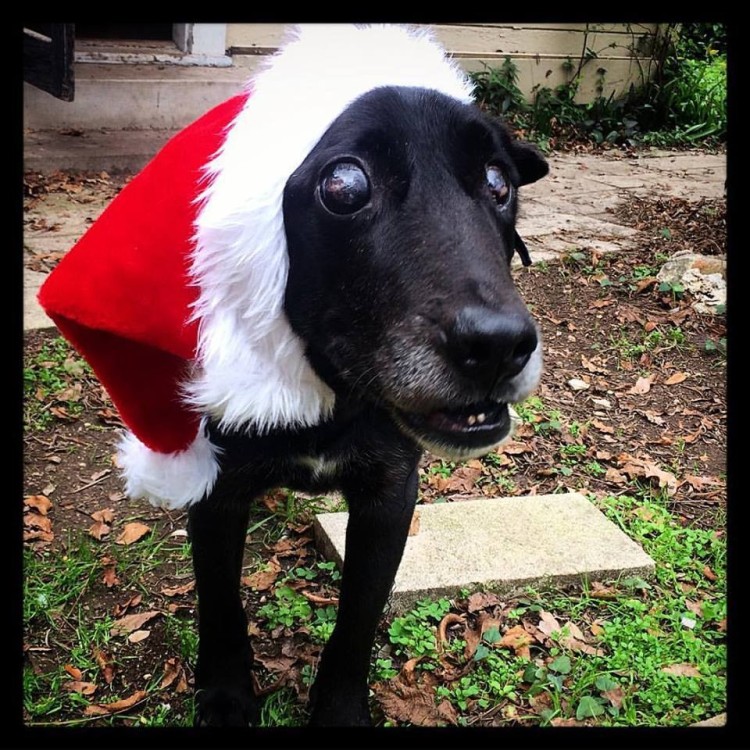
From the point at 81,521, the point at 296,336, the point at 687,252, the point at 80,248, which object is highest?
the point at 80,248

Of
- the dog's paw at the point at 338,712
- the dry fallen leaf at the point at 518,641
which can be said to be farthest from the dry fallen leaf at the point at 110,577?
the dry fallen leaf at the point at 518,641

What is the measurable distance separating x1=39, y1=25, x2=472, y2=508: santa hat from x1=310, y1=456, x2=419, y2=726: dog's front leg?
0.99 feet

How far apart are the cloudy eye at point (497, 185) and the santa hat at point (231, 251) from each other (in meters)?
0.20

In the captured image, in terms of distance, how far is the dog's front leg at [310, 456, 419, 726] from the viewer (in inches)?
88.1

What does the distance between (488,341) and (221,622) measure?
135 cm

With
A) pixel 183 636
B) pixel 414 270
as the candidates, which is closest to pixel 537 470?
pixel 183 636

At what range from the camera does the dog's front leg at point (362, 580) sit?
2.24 m

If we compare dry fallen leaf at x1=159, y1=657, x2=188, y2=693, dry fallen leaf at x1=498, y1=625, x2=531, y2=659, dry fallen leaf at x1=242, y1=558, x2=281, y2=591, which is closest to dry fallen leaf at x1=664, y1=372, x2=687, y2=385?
dry fallen leaf at x1=498, y1=625, x2=531, y2=659

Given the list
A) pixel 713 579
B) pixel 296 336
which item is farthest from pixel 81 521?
pixel 713 579

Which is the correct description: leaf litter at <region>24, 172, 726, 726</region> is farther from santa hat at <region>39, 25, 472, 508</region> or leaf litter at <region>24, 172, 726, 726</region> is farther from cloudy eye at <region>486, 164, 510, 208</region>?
cloudy eye at <region>486, 164, 510, 208</region>

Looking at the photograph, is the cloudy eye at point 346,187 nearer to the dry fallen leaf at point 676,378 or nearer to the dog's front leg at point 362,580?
the dog's front leg at point 362,580

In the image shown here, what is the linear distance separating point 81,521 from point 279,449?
1.59 m
